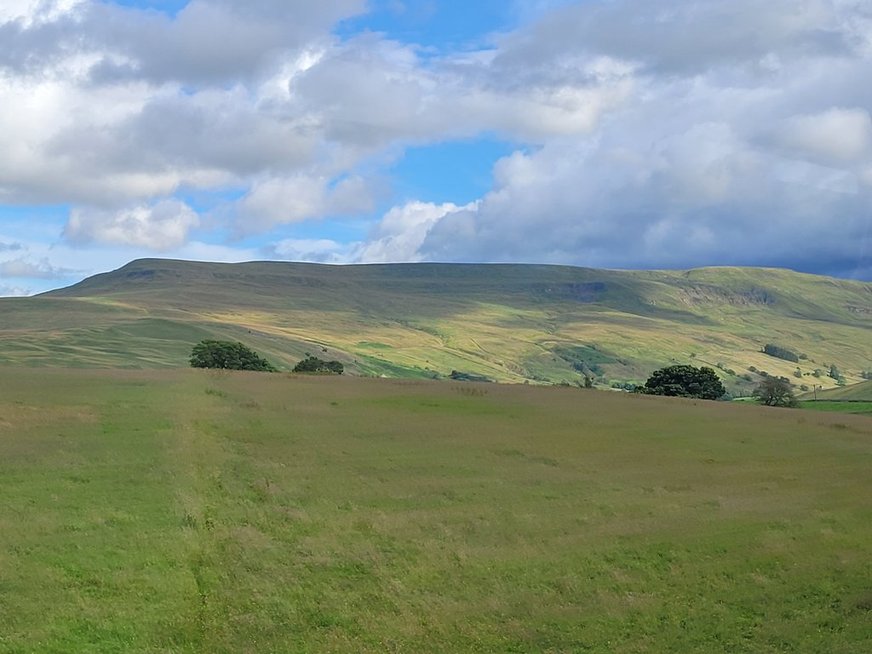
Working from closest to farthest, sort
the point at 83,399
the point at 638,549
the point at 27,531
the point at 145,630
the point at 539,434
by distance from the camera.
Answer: the point at 145,630 < the point at 27,531 < the point at 638,549 < the point at 539,434 < the point at 83,399

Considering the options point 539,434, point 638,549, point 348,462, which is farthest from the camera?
point 539,434

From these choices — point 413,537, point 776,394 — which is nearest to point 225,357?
point 776,394

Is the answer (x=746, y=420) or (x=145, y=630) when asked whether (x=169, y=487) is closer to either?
(x=145, y=630)

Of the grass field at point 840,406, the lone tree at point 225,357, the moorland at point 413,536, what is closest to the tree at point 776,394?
→ the grass field at point 840,406

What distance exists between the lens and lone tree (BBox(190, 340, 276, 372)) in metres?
130

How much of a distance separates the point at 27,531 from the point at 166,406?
1272 inches

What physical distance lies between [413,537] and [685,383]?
9529 cm

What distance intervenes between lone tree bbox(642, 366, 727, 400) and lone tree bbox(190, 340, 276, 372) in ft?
185

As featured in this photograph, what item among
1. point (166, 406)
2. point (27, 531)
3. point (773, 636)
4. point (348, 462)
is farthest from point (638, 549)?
point (166, 406)

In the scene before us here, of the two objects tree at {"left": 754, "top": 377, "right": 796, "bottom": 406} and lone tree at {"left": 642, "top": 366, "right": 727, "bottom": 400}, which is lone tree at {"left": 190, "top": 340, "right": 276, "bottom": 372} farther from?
tree at {"left": 754, "top": 377, "right": 796, "bottom": 406}

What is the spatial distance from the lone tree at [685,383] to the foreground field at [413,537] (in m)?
58.8

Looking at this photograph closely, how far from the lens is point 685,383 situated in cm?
12262

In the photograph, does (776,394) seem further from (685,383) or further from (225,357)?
(225,357)

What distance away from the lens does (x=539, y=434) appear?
201ft
